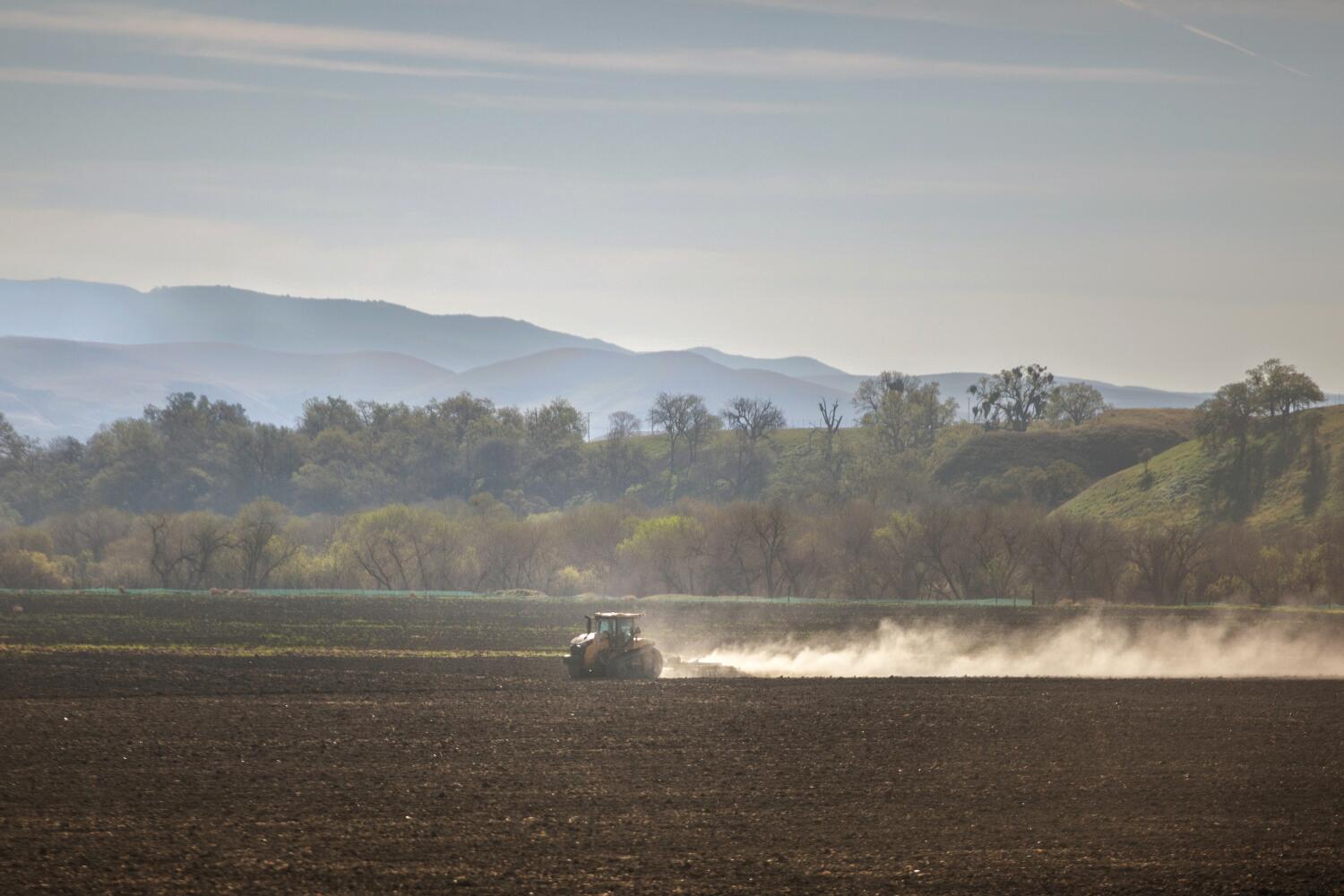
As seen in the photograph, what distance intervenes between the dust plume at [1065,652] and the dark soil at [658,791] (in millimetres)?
12424

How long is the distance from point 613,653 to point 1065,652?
2721 centimetres

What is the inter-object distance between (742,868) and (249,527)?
115199 mm

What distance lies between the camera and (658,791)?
27.7 meters

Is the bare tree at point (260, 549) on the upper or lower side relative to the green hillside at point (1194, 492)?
lower

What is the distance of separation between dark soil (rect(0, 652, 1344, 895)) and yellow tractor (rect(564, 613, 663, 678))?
3.84 metres

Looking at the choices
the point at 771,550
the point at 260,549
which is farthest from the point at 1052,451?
the point at 260,549

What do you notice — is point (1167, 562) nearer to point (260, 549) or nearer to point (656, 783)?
point (260, 549)

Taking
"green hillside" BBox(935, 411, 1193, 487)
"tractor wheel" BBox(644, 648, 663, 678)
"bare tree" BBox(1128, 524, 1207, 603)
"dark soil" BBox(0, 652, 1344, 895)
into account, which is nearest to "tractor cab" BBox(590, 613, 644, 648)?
"tractor wheel" BBox(644, 648, 663, 678)

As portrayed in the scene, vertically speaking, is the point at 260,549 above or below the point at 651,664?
above

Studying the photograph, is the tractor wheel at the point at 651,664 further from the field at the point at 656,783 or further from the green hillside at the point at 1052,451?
the green hillside at the point at 1052,451

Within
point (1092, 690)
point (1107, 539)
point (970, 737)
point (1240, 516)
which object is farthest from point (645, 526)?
point (970, 737)

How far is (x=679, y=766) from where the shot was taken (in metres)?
30.4

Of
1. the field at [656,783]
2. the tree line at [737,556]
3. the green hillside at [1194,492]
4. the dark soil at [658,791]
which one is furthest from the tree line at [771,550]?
the dark soil at [658,791]

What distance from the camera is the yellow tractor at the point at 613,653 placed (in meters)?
49.6
